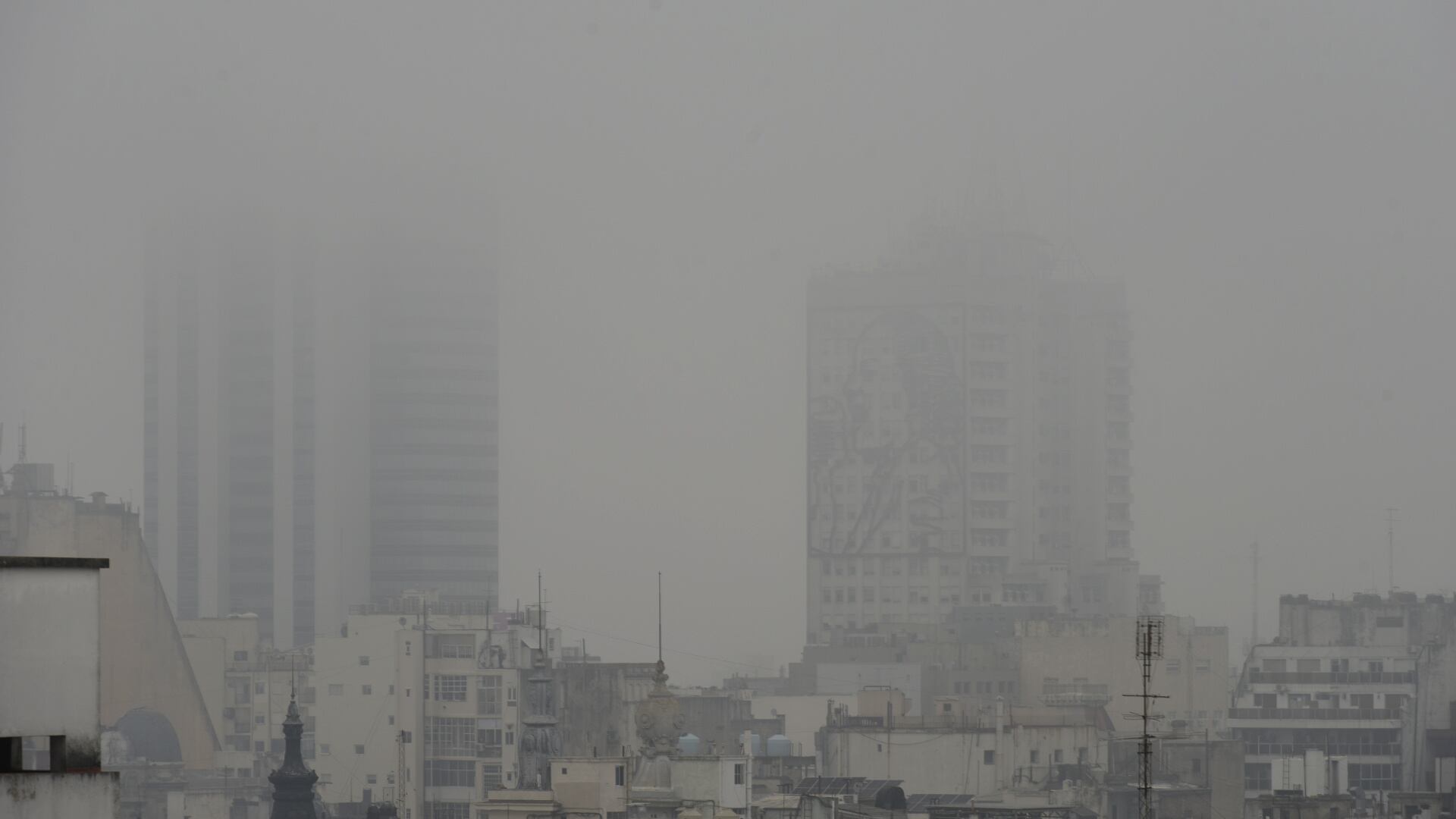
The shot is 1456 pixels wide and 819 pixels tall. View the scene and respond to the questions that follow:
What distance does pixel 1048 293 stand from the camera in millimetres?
95062

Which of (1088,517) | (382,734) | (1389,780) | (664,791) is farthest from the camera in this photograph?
(1088,517)

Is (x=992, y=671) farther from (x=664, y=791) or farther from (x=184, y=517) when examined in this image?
(x=184, y=517)

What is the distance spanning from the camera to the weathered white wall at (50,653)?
15305mm

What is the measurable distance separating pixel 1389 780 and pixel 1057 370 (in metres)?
36.0

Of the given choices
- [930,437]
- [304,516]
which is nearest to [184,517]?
[304,516]

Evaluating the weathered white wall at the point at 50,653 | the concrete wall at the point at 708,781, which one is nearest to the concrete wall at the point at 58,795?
the weathered white wall at the point at 50,653

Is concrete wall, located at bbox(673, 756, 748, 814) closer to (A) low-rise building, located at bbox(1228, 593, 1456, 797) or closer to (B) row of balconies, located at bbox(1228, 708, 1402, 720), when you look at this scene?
(A) low-rise building, located at bbox(1228, 593, 1456, 797)

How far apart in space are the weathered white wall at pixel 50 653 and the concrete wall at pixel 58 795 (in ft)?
1.30

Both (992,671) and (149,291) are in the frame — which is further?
(149,291)

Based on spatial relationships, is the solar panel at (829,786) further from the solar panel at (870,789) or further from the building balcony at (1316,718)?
the building balcony at (1316,718)

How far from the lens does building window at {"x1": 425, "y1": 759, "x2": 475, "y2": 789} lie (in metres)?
64.4

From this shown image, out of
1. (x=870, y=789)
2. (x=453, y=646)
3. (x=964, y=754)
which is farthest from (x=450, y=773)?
(x=870, y=789)

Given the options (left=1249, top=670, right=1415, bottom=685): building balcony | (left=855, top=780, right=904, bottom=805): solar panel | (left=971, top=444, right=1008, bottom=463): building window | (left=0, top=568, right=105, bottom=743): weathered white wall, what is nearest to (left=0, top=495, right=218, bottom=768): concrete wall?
(left=855, top=780, right=904, bottom=805): solar panel

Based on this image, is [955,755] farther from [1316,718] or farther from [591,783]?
[1316,718]
